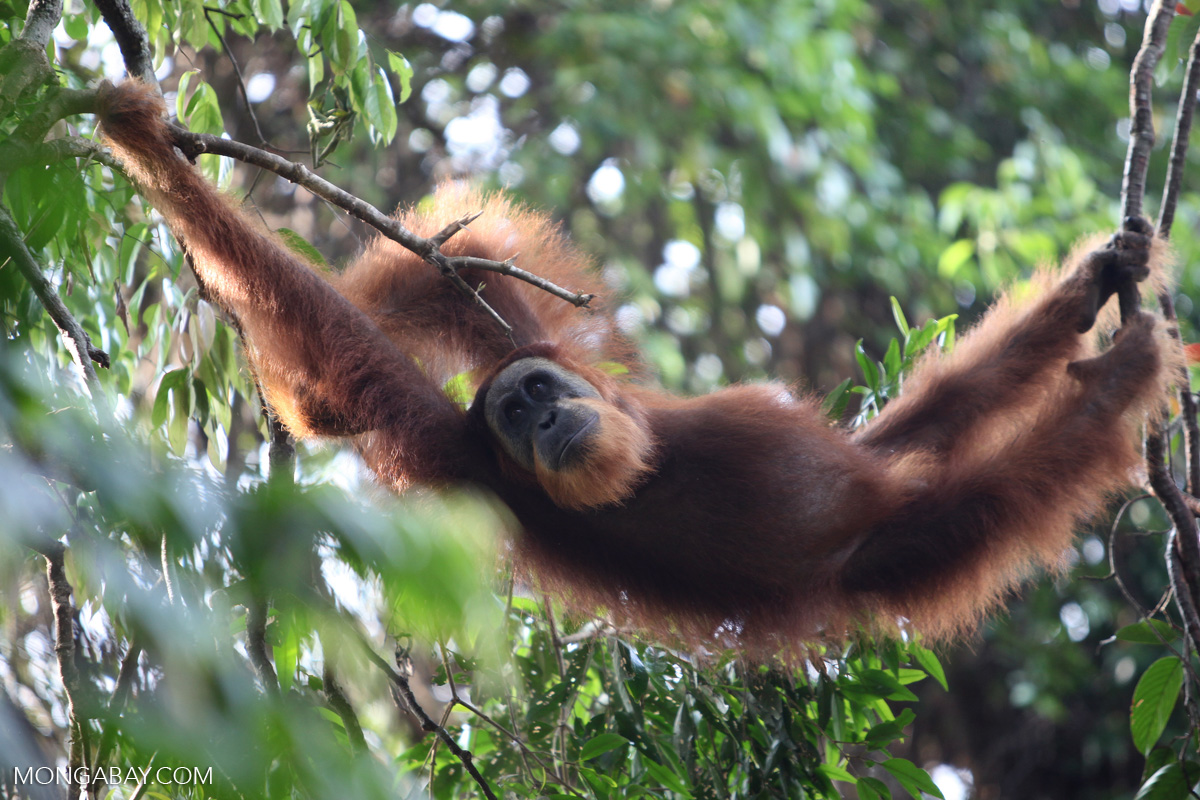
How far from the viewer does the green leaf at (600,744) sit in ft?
8.86

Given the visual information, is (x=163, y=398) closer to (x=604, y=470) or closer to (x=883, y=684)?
(x=604, y=470)

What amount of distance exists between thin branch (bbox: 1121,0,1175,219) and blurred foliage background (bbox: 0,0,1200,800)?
0.30 meters

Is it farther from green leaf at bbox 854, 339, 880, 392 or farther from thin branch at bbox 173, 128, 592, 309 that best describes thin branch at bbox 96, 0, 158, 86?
green leaf at bbox 854, 339, 880, 392

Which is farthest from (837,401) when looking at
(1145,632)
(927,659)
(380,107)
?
(380,107)

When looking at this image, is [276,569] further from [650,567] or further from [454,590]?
[650,567]

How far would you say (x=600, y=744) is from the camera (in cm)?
270

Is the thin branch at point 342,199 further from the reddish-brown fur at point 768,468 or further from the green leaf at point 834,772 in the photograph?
the green leaf at point 834,772

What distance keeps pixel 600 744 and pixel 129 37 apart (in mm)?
2246

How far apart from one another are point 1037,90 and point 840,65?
2.87 m

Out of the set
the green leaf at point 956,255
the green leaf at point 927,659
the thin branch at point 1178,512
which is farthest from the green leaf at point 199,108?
the green leaf at point 956,255

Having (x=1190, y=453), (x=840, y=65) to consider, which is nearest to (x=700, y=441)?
(x=1190, y=453)

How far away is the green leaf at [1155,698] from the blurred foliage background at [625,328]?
26 millimetres

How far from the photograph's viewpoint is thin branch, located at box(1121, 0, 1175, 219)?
292 centimetres

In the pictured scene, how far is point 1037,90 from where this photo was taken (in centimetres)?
878
